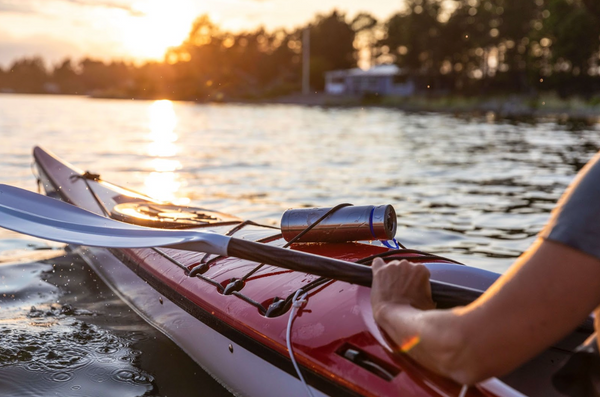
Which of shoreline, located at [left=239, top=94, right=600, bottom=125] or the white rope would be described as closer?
the white rope

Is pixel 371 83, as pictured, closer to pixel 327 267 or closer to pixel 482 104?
pixel 482 104

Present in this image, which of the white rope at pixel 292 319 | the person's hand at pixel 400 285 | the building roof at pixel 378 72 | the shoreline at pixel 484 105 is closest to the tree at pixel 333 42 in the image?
the building roof at pixel 378 72

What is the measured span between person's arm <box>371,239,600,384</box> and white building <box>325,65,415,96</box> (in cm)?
5436

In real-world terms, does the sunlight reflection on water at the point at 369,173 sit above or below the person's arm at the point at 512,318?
below

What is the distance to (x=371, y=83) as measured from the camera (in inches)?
2323

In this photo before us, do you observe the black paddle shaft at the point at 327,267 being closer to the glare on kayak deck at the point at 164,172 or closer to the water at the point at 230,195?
the water at the point at 230,195

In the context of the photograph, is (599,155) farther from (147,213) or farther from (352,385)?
(147,213)

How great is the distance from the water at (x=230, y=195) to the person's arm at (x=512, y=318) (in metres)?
1.64

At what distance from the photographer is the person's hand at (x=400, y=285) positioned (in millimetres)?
1706

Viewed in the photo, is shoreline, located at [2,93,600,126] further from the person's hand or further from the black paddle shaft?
the person's hand

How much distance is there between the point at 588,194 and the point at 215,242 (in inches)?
59.5

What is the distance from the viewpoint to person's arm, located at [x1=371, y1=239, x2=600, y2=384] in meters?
1.21

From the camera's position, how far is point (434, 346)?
4.91 ft

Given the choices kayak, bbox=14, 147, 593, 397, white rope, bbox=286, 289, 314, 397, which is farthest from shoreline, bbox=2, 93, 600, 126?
white rope, bbox=286, 289, 314, 397
